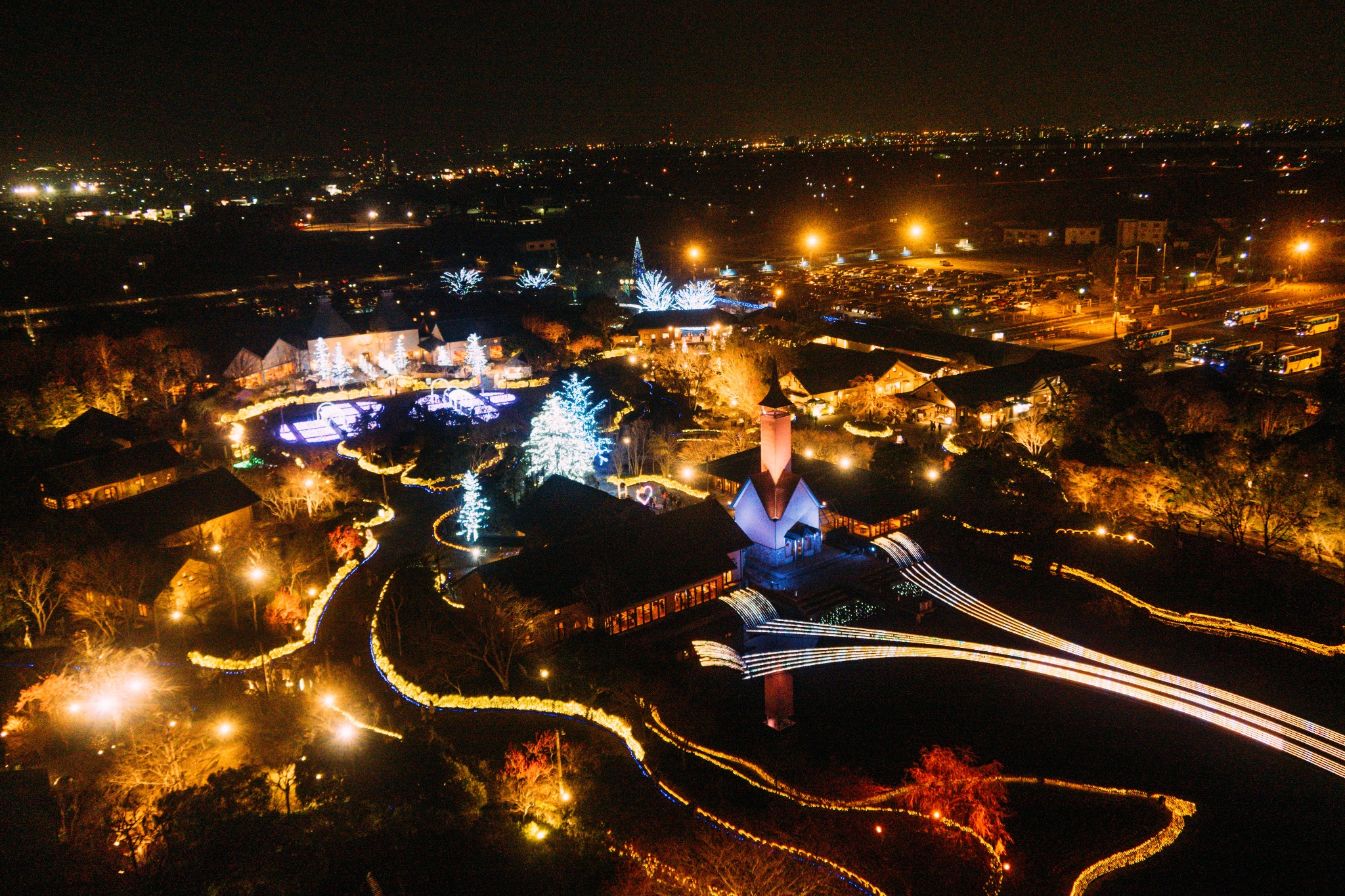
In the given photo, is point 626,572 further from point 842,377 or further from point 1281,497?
point 842,377

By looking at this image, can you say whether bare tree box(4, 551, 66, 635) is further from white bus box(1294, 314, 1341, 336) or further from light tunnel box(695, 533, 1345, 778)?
white bus box(1294, 314, 1341, 336)

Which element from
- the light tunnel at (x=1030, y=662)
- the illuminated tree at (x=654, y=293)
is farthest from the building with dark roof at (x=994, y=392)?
the illuminated tree at (x=654, y=293)

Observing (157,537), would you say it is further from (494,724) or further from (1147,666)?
(1147,666)

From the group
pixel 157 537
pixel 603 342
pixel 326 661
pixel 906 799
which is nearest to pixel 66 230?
pixel 603 342

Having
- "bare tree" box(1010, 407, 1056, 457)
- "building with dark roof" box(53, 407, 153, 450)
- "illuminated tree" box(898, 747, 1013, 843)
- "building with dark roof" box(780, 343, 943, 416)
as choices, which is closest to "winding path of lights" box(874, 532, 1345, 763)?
"illuminated tree" box(898, 747, 1013, 843)

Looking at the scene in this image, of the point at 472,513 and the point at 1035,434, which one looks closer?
the point at 472,513

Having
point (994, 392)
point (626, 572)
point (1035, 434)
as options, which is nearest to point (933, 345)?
point (994, 392)
